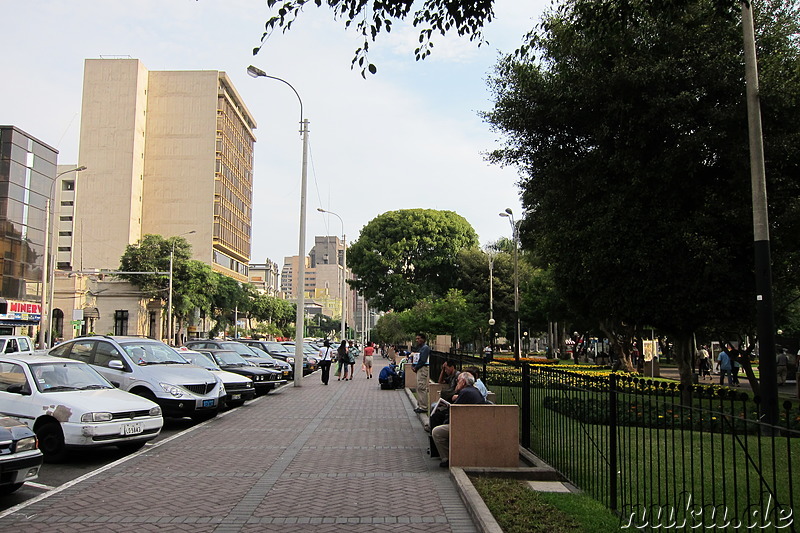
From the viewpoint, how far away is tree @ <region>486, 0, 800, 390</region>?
1445 cm

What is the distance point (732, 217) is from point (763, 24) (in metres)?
4.42

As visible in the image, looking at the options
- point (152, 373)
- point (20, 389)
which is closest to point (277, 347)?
point (152, 373)

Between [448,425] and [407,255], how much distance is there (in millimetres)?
50644

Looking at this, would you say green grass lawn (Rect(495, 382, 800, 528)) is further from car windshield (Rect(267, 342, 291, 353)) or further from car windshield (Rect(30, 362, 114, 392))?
car windshield (Rect(267, 342, 291, 353))

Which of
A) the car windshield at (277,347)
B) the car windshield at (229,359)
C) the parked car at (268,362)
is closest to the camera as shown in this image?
the car windshield at (229,359)

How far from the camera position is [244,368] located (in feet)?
71.3

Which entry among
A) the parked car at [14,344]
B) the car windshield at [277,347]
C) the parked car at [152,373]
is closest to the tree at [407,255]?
the car windshield at [277,347]

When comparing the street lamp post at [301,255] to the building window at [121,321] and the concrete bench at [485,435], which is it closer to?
the concrete bench at [485,435]

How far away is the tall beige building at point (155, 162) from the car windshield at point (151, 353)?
6734 centimetres

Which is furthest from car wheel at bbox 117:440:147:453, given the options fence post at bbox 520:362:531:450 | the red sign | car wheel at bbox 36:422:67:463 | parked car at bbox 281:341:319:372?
the red sign

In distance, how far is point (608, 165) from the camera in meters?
15.7

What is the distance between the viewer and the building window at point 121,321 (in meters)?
63.7

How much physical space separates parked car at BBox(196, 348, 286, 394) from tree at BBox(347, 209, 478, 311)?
35718 millimetres

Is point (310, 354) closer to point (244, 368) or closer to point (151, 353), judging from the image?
point (244, 368)
